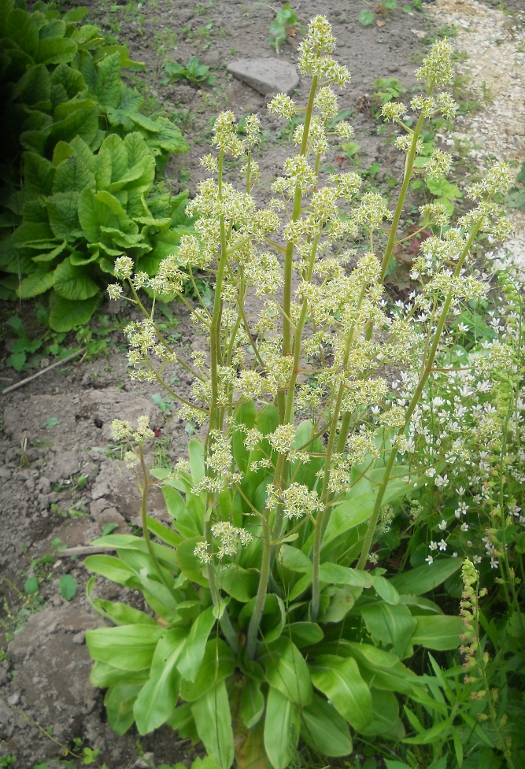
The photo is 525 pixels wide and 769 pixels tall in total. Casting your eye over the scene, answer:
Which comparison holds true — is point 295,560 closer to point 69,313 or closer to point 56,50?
point 69,313

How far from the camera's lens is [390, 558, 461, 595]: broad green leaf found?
2.78 metres

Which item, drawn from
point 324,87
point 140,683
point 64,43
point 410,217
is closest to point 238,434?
point 140,683

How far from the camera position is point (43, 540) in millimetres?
3506

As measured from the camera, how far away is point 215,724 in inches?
98.1

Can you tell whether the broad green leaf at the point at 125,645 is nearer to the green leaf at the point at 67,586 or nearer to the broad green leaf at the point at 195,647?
the broad green leaf at the point at 195,647

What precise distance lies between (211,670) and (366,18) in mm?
7196

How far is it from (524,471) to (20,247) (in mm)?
3749

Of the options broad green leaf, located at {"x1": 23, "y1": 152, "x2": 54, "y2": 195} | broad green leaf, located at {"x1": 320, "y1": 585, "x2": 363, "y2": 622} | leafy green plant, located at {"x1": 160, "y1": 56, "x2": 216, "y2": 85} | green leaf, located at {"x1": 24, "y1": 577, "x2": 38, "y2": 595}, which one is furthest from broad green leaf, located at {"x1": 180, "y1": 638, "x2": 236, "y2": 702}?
leafy green plant, located at {"x1": 160, "y1": 56, "x2": 216, "y2": 85}

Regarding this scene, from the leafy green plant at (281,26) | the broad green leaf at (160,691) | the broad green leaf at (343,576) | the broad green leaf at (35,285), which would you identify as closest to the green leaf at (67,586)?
the broad green leaf at (160,691)

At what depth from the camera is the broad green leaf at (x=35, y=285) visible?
4512mm

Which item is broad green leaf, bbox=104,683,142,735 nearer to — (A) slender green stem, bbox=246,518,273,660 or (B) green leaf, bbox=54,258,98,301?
(A) slender green stem, bbox=246,518,273,660

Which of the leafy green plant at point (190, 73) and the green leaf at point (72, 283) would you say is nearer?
the green leaf at point (72, 283)

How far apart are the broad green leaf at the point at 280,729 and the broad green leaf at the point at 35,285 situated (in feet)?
10.5

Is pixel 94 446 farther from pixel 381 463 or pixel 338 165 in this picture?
pixel 338 165
